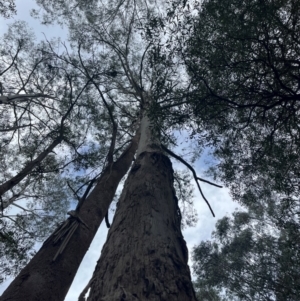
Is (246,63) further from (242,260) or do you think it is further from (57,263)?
(242,260)

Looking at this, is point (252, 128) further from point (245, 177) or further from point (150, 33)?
point (150, 33)

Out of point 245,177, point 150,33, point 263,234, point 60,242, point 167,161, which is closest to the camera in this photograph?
point 60,242

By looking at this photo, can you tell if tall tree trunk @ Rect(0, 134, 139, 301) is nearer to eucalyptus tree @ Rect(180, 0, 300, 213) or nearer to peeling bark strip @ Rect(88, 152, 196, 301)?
peeling bark strip @ Rect(88, 152, 196, 301)

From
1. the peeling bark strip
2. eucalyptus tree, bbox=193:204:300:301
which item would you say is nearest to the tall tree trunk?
the peeling bark strip

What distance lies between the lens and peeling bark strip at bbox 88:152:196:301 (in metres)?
1.54

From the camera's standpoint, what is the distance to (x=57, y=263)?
2615 mm

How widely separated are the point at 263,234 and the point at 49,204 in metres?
9.20

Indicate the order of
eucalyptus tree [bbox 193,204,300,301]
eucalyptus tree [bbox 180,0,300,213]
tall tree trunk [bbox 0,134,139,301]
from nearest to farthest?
1. tall tree trunk [bbox 0,134,139,301]
2. eucalyptus tree [bbox 180,0,300,213]
3. eucalyptus tree [bbox 193,204,300,301]

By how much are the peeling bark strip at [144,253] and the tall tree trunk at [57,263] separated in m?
0.66

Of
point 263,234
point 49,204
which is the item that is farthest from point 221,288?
point 49,204

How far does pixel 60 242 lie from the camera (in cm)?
287

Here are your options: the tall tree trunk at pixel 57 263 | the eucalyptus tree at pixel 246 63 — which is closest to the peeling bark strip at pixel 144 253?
the tall tree trunk at pixel 57 263

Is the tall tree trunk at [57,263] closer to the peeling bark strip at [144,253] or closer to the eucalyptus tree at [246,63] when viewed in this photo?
the peeling bark strip at [144,253]

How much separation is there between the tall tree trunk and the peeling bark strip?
0.66 metres
